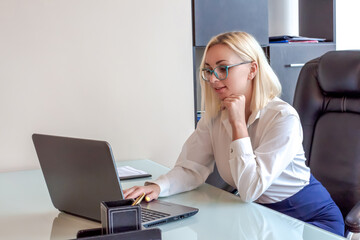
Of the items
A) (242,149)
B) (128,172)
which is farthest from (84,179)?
(128,172)

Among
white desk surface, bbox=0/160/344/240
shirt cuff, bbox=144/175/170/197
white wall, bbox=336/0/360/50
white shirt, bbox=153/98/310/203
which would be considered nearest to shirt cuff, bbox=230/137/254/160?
white shirt, bbox=153/98/310/203

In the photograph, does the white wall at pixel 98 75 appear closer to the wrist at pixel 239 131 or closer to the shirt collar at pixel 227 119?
the shirt collar at pixel 227 119

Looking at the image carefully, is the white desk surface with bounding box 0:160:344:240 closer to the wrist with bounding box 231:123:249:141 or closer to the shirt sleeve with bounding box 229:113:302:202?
the shirt sleeve with bounding box 229:113:302:202

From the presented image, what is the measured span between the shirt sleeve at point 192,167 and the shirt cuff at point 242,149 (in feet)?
0.76

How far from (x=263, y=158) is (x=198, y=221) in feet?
1.09

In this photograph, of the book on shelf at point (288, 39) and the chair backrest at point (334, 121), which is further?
the book on shelf at point (288, 39)

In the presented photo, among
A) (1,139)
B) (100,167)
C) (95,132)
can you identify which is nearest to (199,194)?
(100,167)

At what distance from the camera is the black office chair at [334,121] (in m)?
1.86

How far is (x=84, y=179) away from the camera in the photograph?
4.32ft

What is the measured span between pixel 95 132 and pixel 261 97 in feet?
3.10

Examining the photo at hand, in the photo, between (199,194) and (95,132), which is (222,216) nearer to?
(199,194)

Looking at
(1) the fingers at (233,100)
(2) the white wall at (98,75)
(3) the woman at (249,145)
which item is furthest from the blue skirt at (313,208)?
(2) the white wall at (98,75)

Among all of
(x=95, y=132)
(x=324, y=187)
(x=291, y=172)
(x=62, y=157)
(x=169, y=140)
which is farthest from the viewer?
(x=169, y=140)

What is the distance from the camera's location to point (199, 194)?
66.3 inches
